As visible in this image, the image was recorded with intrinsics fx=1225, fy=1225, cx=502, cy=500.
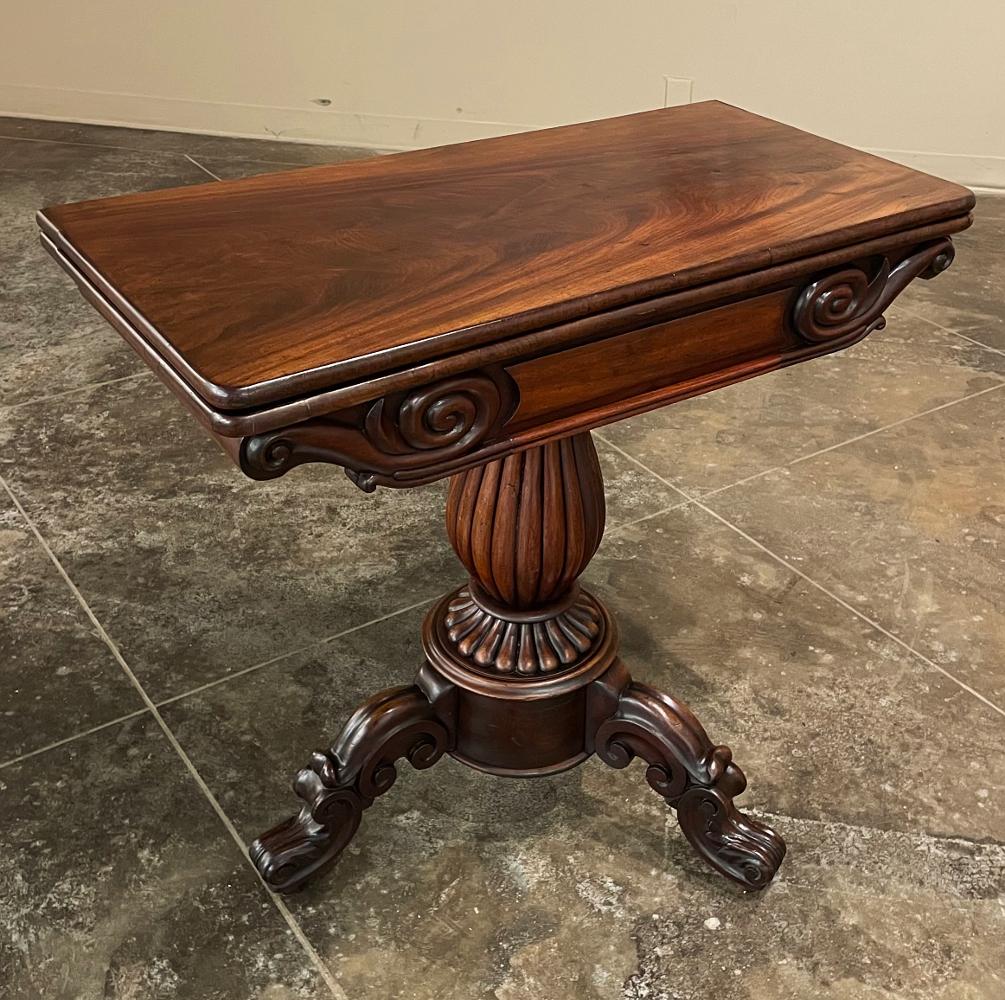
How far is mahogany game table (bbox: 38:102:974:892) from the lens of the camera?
42.6 inches

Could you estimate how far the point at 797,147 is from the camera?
160 centimetres

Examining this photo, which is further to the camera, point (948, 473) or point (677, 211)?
point (948, 473)

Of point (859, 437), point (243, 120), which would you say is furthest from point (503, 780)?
point (243, 120)

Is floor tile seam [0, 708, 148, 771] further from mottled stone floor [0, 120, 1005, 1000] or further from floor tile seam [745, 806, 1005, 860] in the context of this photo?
floor tile seam [745, 806, 1005, 860]

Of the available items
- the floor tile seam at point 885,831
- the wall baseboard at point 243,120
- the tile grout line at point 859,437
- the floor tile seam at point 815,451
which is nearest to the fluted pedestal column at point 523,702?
the floor tile seam at point 885,831

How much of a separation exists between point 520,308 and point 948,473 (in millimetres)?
1595

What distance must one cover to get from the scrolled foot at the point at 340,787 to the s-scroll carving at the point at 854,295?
66 cm

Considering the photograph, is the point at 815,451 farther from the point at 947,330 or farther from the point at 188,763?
the point at 188,763

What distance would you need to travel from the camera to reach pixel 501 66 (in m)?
4.08

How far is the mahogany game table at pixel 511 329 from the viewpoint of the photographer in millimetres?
1082

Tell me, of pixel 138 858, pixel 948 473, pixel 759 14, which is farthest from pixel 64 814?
pixel 759 14

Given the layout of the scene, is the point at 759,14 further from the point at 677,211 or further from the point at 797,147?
the point at 677,211

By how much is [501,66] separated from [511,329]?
325cm

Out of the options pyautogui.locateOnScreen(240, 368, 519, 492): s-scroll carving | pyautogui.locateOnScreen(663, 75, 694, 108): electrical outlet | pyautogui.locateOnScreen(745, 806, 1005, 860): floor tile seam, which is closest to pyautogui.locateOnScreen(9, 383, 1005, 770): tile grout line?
pyautogui.locateOnScreen(745, 806, 1005, 860): floor tile seam
